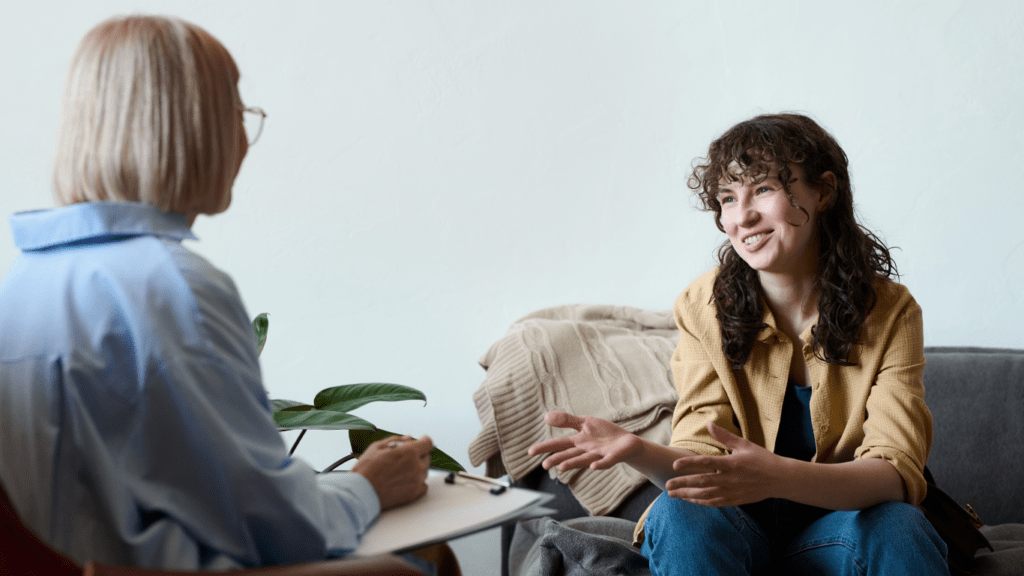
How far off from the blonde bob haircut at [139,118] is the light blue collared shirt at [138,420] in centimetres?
5

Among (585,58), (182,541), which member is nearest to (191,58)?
(182,541)

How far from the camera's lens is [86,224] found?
0.70 meters

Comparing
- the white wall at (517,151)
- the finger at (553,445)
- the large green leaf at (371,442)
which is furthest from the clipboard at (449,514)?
the white wall at (517,151)

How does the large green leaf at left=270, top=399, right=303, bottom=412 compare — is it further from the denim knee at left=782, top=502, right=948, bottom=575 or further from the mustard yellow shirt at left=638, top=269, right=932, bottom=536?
the denim knee at left=782, top=502, right=948, bottom=575

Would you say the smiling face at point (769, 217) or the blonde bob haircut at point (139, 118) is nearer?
the blonde bob haircut at point (139, 118)

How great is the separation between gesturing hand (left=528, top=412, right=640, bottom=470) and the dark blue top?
1.20 feet

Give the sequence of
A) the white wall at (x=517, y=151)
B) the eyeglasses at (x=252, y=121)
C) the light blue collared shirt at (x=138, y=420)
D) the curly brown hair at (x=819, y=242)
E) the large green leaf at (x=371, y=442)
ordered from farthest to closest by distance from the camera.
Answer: the white wall at (x=517, y=151), the large green leaf at (x=371, y=442), the curly brown hair at (x=819, y=242), the eyeglasses at (x=252, y=121), the light blue collared shirt at (x=138, y=420)

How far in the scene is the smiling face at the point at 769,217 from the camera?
1309mm

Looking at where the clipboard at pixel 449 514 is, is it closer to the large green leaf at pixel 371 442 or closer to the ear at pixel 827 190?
the large green leaf at pixel 371 442

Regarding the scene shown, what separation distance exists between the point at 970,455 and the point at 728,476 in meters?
1.06

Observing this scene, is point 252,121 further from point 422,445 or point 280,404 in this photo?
point 280,404

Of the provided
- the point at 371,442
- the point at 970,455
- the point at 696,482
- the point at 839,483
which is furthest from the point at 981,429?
the point at 371,442

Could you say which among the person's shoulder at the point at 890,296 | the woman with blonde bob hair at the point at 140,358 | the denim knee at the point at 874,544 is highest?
the woman with blonde bob hair at the point at 140,358

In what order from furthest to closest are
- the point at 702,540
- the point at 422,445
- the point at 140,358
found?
the point at 702,540, the point at 422,445, the point at 140,358
